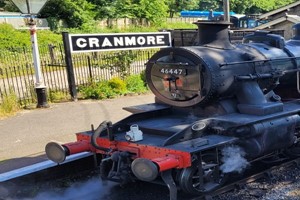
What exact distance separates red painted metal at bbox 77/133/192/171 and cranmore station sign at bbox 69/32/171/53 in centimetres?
570

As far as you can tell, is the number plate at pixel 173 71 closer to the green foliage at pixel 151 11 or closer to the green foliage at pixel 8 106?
the green foliage at pixel 8 106

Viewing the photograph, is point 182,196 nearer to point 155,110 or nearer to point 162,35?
point 155,110

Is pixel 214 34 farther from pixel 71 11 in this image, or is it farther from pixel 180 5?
pixel 180 5

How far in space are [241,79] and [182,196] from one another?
5.70 feet

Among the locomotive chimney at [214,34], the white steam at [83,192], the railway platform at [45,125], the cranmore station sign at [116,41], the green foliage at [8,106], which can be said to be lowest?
the white steam at [83,192]

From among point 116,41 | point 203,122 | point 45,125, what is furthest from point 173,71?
point 116,41

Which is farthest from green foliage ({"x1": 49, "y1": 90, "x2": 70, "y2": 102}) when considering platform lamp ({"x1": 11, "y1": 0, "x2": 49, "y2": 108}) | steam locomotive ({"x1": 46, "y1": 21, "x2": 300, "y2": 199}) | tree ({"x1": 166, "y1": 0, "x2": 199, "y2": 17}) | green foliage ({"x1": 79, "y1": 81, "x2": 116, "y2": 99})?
tree ({"x1": 166, "y1": 0, "x2": 199, "y2": 17})

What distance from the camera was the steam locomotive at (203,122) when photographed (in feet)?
15.5

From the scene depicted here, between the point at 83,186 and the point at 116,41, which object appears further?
the point at 116,41

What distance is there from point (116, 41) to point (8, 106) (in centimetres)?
341

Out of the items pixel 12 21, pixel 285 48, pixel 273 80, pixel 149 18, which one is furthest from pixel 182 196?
pixel 149 18

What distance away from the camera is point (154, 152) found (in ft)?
15.7

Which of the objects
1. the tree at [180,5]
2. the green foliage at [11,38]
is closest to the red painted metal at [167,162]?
the green foliage at [11,38]

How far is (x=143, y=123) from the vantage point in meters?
5.79
